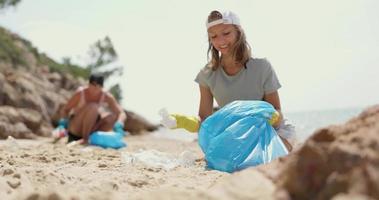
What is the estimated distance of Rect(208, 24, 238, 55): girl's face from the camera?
3270 millimetres

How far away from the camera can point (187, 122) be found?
3.34 m

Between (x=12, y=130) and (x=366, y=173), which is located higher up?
(x=366, y=173)

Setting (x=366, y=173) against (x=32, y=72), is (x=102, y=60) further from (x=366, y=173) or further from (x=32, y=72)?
(x=366, y=173)

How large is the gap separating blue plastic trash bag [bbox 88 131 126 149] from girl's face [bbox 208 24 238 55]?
311 centimetres

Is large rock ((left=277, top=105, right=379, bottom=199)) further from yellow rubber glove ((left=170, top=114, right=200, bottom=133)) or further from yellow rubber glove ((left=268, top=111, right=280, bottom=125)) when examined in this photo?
yellow rubber glove ((left=170, top=114, right=200, bottom=133))

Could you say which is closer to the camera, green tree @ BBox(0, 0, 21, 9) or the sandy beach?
the sandy beach

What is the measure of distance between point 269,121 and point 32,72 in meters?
15.8

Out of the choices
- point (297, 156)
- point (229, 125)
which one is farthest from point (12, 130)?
point (297, 156)

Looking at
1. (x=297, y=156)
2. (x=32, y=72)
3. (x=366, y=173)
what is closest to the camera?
(x=366, y=173)

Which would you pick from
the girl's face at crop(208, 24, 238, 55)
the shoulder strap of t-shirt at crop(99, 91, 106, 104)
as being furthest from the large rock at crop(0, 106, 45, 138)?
the girl's face at crop(208, 24, 238, 55)

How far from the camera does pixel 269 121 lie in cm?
295

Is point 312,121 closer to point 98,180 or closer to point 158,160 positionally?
point 158,160

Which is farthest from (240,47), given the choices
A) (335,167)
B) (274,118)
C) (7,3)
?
(7,3)

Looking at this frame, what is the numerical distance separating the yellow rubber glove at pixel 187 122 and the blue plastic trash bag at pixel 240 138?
0.36m
